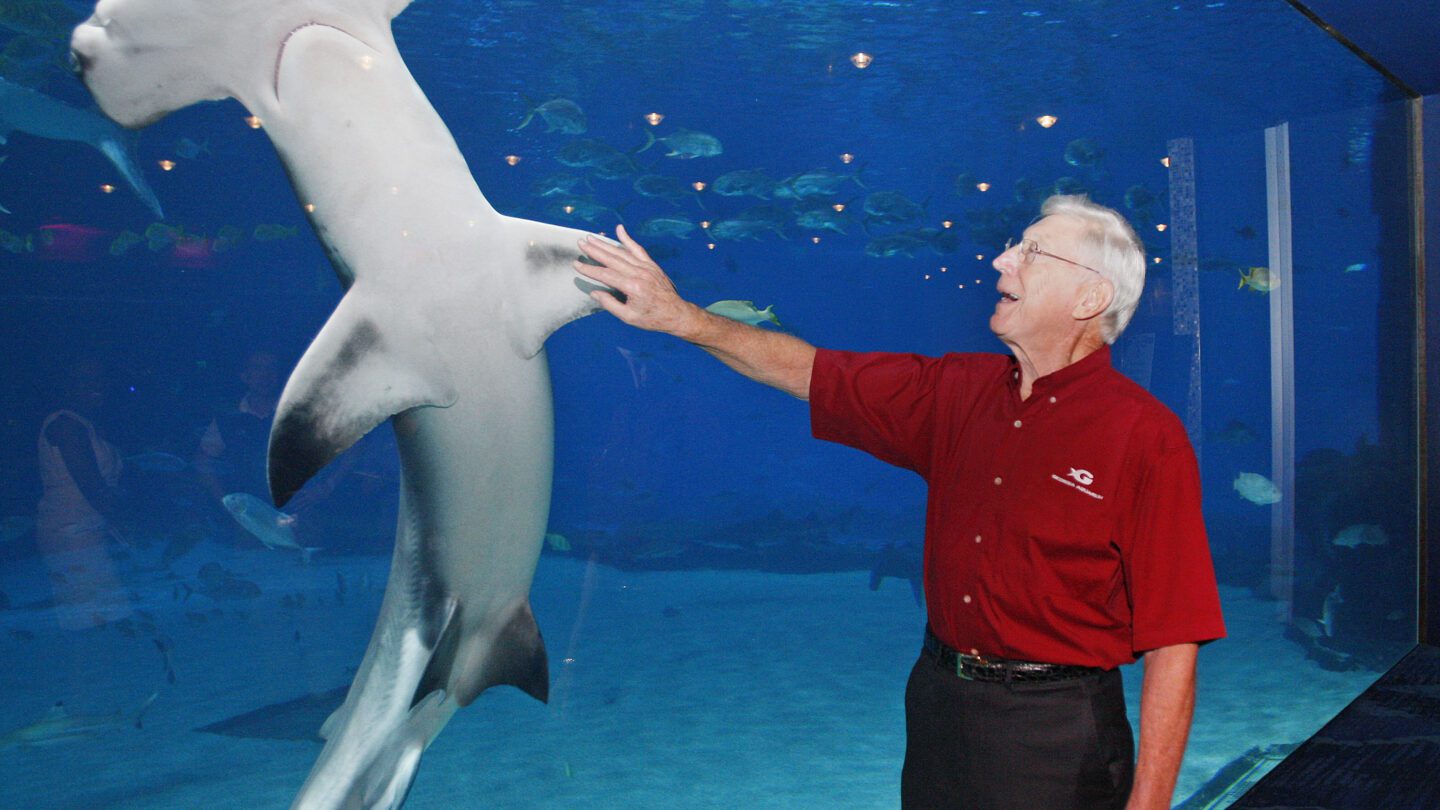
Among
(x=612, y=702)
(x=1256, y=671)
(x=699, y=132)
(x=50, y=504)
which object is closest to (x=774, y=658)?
(x=612, y=702)

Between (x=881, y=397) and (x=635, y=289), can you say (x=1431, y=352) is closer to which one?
(x=881, y=397)

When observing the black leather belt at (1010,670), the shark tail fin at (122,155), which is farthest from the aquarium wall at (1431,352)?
the shark tail fin at (122,155)

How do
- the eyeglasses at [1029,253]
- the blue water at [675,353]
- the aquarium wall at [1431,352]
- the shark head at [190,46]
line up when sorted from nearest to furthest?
1. the shark head at [190,46]
2. the eyeglasses at [1029,253]
3. the blue water at [675,353]
4. the aquarium wall at [1431,352]

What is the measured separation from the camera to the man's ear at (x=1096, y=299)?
1785 mm

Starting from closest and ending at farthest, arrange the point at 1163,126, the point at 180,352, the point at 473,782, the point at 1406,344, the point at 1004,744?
the point at 1004,744 < the point at 473,782 < the point at 180,352 < the point at 1406,344 < the point at 1163,126

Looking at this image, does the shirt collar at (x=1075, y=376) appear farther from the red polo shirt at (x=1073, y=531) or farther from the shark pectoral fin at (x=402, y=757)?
the shark pectoral fin at (x=402, y=757)

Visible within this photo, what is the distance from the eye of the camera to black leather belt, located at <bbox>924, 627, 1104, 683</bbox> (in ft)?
5.69

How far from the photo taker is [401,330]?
1886 mm

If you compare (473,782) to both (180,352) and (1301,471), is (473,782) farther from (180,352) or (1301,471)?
(1301,471)

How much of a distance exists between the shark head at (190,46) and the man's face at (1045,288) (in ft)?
4.39

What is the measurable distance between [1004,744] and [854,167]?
322 inches

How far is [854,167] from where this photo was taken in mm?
9273

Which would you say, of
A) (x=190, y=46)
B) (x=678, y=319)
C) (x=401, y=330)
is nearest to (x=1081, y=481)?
(x=678, y=319)

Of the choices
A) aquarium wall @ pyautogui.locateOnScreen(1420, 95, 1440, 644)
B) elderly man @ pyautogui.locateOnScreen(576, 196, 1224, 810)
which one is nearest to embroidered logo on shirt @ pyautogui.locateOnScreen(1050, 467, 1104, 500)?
elderly man @ pyautogui.locateOnScreen(576, 196, 1224, 810)
